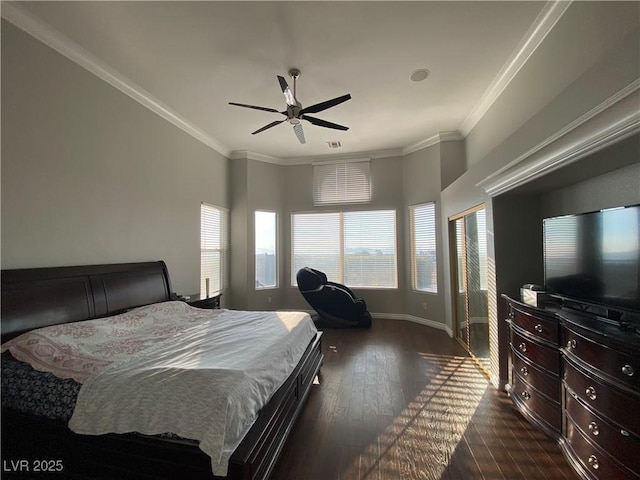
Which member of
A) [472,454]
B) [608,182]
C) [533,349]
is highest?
[608,182]

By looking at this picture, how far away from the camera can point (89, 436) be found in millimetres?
1518

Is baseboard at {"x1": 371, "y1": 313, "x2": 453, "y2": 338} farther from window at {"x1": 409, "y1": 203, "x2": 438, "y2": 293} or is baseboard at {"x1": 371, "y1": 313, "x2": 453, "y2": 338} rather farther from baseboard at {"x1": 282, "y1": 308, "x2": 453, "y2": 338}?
window at {"x1": 409, "y1": 203, "x2": 438, "y2": 293}

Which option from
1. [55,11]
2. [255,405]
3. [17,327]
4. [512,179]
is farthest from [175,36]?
[512,179]

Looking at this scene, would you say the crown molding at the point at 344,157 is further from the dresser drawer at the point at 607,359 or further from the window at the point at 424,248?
the dresser drawer at the point at 607,359

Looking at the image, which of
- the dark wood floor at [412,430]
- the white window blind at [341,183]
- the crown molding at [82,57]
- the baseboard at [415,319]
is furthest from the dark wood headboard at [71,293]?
the white window blind at [341,183]

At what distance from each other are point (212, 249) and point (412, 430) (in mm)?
4010

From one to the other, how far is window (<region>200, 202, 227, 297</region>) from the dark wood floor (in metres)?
2.52

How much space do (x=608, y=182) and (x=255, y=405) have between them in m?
2.80

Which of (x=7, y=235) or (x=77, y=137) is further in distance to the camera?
(x=77, y=137)

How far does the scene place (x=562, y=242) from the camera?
2078 millimetres

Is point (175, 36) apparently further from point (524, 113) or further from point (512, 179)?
point (524, 113)

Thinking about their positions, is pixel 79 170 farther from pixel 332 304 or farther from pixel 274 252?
pixel 332 304

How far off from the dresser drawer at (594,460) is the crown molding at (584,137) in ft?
5.36

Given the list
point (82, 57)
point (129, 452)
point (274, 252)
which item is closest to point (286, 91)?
point (82, 57)
